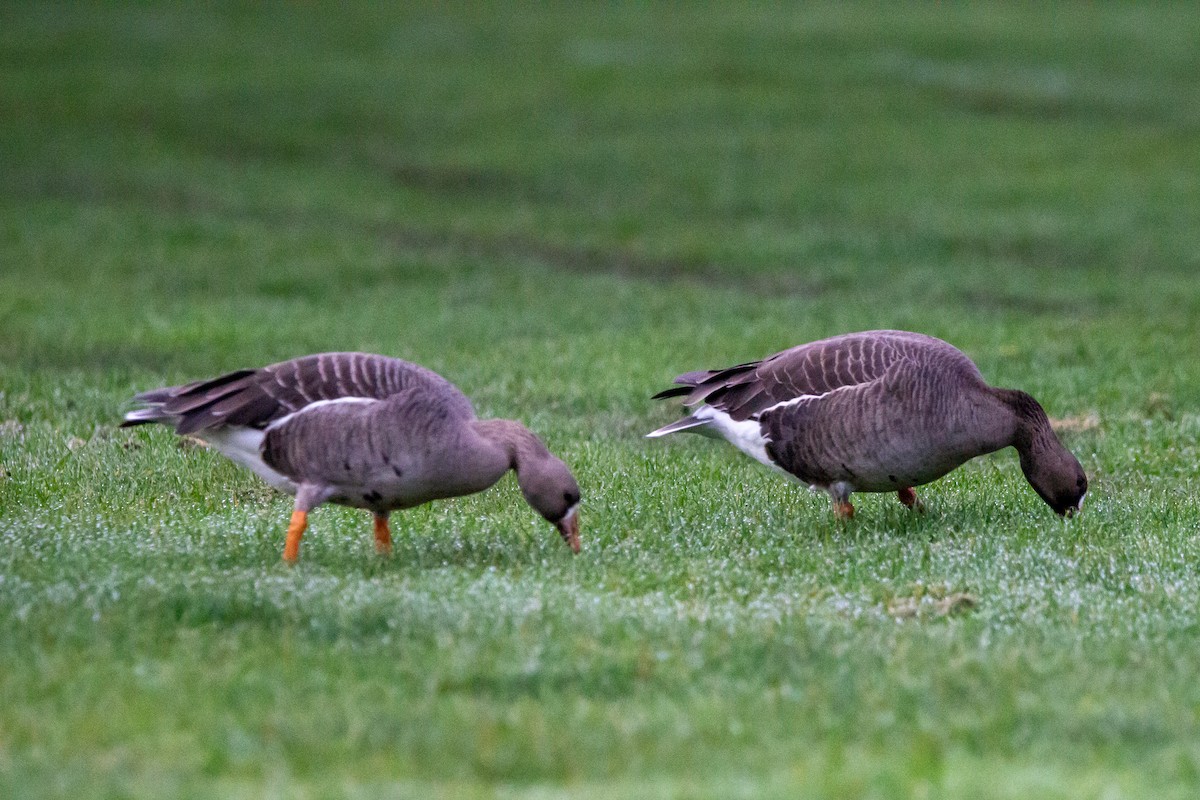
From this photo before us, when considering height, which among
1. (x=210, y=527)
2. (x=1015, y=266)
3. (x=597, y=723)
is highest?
(x=597, y=723)

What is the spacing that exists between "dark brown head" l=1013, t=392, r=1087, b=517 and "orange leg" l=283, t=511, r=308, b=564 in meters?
4.43

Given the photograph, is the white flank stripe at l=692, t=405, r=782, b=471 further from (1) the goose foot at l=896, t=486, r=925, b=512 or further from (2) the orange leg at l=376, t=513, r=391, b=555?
(2) the orange leg at l=376, t=513, r=391, b=555

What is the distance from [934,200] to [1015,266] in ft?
13.4

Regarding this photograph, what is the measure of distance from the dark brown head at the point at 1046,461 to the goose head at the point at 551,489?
117 inches

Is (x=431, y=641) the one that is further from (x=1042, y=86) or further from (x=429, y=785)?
(x=1042, y=86)

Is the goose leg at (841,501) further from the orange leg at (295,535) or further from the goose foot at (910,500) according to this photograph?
the orange leg at (295,535)

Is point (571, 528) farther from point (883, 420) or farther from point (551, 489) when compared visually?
point (883, 420)

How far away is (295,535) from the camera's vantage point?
8.36m

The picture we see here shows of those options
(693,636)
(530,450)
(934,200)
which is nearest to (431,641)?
(693,636)

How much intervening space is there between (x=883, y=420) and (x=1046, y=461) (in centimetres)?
114

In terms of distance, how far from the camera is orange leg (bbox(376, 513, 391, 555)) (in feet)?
28.6

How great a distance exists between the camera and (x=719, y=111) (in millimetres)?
34531

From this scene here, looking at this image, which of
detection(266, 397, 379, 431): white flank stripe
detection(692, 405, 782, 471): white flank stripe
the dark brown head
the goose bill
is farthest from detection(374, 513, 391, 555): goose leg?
the dark brown head

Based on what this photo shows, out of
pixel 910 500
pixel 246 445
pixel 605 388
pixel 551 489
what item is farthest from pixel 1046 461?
pixel 605 388
